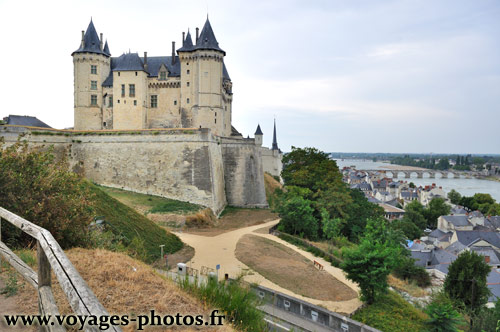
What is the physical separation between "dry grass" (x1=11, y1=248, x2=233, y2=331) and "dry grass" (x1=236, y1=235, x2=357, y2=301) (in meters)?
11.8

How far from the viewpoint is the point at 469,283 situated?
64.5 feet

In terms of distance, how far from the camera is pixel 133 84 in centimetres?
3528

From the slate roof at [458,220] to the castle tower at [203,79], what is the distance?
37.6 meters

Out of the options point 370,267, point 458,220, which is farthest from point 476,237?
point 370,267

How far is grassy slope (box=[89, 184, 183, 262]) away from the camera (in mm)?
16173

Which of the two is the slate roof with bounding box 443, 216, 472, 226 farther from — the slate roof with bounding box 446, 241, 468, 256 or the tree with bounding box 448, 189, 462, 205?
the tree with bounding box 448, 189, 462, 205

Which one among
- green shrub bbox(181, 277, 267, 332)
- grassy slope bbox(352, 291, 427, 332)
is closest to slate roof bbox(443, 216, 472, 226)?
grassy slope bbox(352, 291, 427, 332)

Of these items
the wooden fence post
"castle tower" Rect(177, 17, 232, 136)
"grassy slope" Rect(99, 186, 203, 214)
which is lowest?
"grassy slope" Rect(99, 186, 203, 214)

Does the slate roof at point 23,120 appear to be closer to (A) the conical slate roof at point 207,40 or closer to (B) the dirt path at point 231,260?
(A) the conical slate roof at point 207,40

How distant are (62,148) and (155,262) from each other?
64.3ft

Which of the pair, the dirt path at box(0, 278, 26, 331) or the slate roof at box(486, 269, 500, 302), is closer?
the dirt path at box(0, 278, 26, 331)

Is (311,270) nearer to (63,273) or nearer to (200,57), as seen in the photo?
(63,273)

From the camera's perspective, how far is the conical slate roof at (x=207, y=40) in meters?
33.7

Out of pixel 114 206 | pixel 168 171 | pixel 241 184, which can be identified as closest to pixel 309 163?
pixel 241 184
